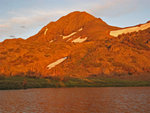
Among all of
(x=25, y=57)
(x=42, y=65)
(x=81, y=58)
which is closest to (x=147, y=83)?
(x=81, y=58)

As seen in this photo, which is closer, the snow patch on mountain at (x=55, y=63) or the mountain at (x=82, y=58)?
the mountain at (x=82, y=58)

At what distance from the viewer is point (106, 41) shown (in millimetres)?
71562

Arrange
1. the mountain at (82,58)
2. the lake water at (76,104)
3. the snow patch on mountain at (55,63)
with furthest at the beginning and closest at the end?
the snow patch on mountain at (55,63), the mountain at (82,58), the lake water at (76,104)

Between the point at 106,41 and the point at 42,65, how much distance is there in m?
23.6

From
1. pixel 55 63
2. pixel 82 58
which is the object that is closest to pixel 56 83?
pixel 55 63

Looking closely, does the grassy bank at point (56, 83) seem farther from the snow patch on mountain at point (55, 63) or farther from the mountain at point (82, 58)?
the snow patch on mountain at point (55, 63)

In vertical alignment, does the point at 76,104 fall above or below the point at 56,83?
below

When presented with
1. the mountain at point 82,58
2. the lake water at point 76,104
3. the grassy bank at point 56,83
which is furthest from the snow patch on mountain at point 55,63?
the lake water at point 76,104

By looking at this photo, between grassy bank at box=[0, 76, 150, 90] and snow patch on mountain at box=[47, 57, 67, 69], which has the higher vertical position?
snow patch on mountain at box=[47, 57, 67, 69]

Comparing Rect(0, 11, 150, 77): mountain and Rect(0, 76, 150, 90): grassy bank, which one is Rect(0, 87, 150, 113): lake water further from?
Rect(0, 11, 150, 77): mountain

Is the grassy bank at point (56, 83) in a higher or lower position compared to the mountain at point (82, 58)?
lower

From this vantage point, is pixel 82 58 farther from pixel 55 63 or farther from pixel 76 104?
pixel 76 104

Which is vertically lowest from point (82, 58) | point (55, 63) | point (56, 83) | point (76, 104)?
point (76, 104)

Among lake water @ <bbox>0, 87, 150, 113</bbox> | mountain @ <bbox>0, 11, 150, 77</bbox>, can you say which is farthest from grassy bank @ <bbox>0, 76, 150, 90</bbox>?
lake water @ <bbox>0, 87, 150, 113</bbox>
